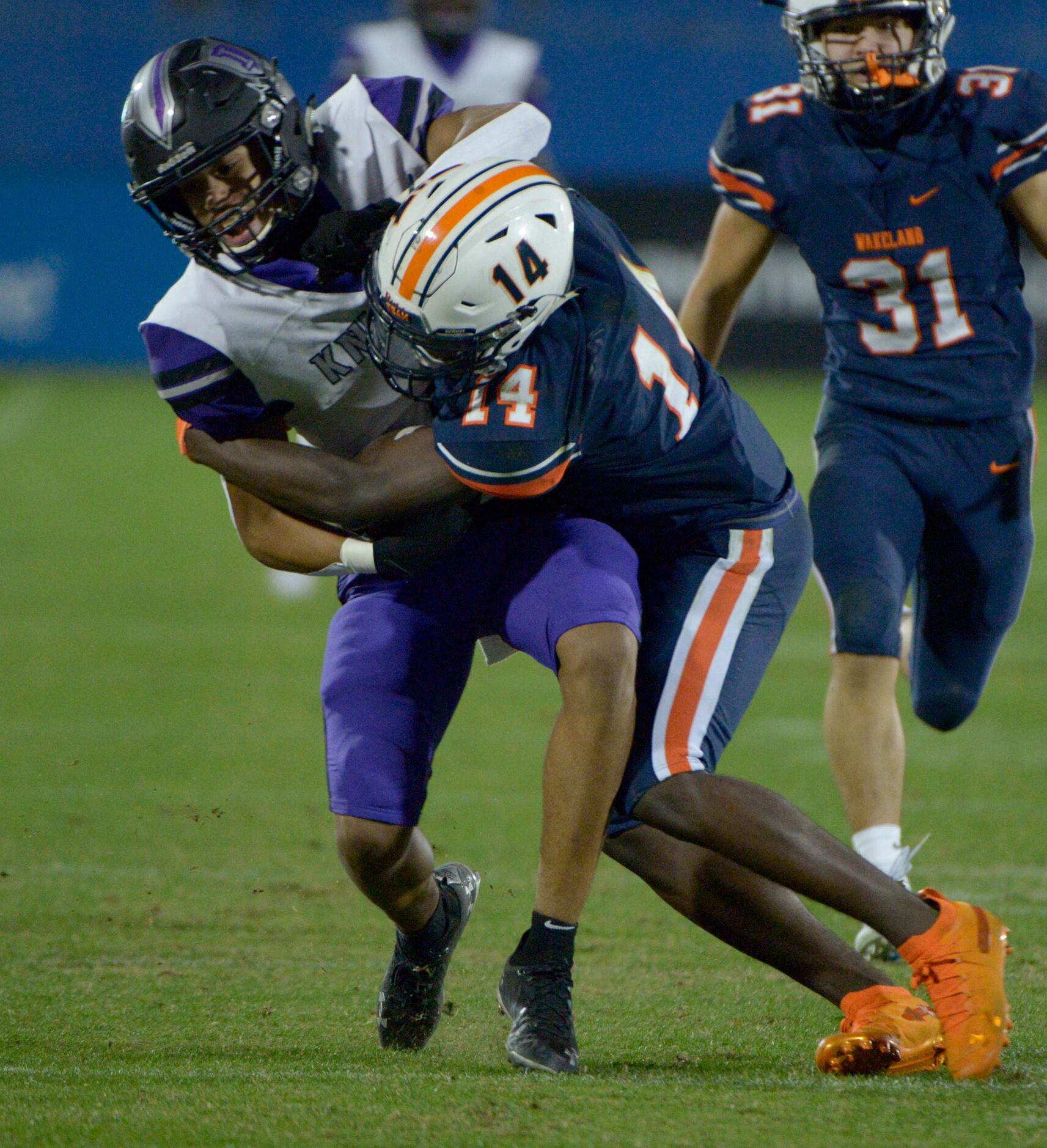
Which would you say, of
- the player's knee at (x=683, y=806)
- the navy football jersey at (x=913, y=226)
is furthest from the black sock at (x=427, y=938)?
the navy football jersey at (x=913, y=226)

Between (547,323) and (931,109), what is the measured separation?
1.50m

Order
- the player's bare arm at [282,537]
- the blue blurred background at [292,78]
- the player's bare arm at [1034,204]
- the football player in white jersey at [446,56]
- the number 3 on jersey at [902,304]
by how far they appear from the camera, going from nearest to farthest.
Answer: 1. the player's bare arm at [282,537]
2. the player's bare arm at [1034,204]
3. the number 3 on jersey at [902,304]
4. the football player in white jersey at [446,56]
5. the blue blurred background at [292,78]

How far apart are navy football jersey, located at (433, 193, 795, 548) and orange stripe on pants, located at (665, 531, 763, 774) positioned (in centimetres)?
7

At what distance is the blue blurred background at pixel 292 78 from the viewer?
51.5 ft

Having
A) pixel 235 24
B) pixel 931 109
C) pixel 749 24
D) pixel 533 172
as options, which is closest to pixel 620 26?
pixel 749 24

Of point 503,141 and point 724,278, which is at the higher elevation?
point 503,141

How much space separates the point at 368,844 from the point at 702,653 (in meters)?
0.64

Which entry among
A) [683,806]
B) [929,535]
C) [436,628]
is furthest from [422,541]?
[929,535]

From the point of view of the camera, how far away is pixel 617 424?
2703mm

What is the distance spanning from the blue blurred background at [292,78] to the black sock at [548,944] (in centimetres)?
1365

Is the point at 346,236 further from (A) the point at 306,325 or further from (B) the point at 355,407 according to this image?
(B) the point at 355,407

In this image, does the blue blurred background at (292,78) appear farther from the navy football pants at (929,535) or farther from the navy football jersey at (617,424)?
the navy football jersey at (617,424)

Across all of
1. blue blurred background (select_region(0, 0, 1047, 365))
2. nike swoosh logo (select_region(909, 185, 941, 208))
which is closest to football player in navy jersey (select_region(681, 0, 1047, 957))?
nike swoosh logo (select_region(909, 185, 941, 208))

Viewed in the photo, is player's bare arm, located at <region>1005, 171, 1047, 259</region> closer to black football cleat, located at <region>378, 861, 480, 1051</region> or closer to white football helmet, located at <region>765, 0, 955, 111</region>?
white football helmet, located at <region>765, 0, 955, 111</region>
